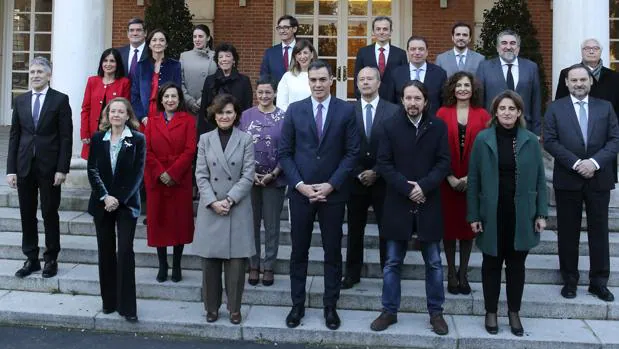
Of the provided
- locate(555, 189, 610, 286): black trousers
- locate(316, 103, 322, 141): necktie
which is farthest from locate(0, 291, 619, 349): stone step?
locate(316, 103, 322, 141): necktie

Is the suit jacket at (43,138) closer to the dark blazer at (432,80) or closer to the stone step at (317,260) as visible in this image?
the stone step at (317,260)

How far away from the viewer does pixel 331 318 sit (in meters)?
5.41

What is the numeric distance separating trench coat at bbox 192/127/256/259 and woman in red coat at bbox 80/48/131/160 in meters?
1.94

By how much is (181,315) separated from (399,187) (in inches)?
85.9

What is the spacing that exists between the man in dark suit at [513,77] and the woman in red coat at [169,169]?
2.98 metres

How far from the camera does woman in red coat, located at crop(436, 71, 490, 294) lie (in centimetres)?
577

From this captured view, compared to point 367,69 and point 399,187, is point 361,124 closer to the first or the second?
point 367,69

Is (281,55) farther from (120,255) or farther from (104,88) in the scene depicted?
(120,255)

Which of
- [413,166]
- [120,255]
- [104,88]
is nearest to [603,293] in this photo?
[413,166]

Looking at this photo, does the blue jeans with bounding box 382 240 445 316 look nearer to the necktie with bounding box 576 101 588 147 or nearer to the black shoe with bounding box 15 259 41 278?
the necktie with bounding box 576 101 588 147

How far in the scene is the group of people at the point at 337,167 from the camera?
207 inches

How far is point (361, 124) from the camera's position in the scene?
592 cm

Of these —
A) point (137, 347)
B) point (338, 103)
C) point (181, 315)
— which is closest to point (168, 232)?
point (181, 315)

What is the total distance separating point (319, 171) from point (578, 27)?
422 centimetres
